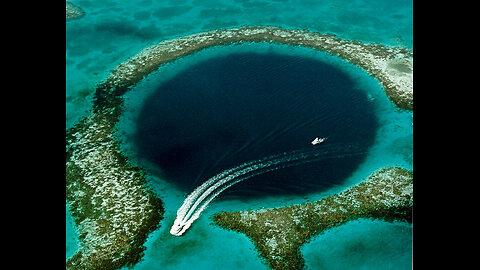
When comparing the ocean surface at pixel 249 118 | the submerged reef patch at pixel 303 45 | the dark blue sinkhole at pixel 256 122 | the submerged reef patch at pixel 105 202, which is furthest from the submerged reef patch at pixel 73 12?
the submerged reef patch at pixel 105 202

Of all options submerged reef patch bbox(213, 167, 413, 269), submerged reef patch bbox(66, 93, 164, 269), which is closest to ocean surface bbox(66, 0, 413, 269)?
submerged reef patch bbox(213, 167, 413, 269)

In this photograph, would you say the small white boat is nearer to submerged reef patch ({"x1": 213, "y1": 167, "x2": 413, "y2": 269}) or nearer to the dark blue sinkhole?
the dark blue sinkhole

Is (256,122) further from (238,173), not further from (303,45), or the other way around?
(303,45)

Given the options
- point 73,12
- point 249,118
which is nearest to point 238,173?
point 249,118

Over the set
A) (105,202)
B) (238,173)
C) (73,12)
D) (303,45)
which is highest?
(73,12)
